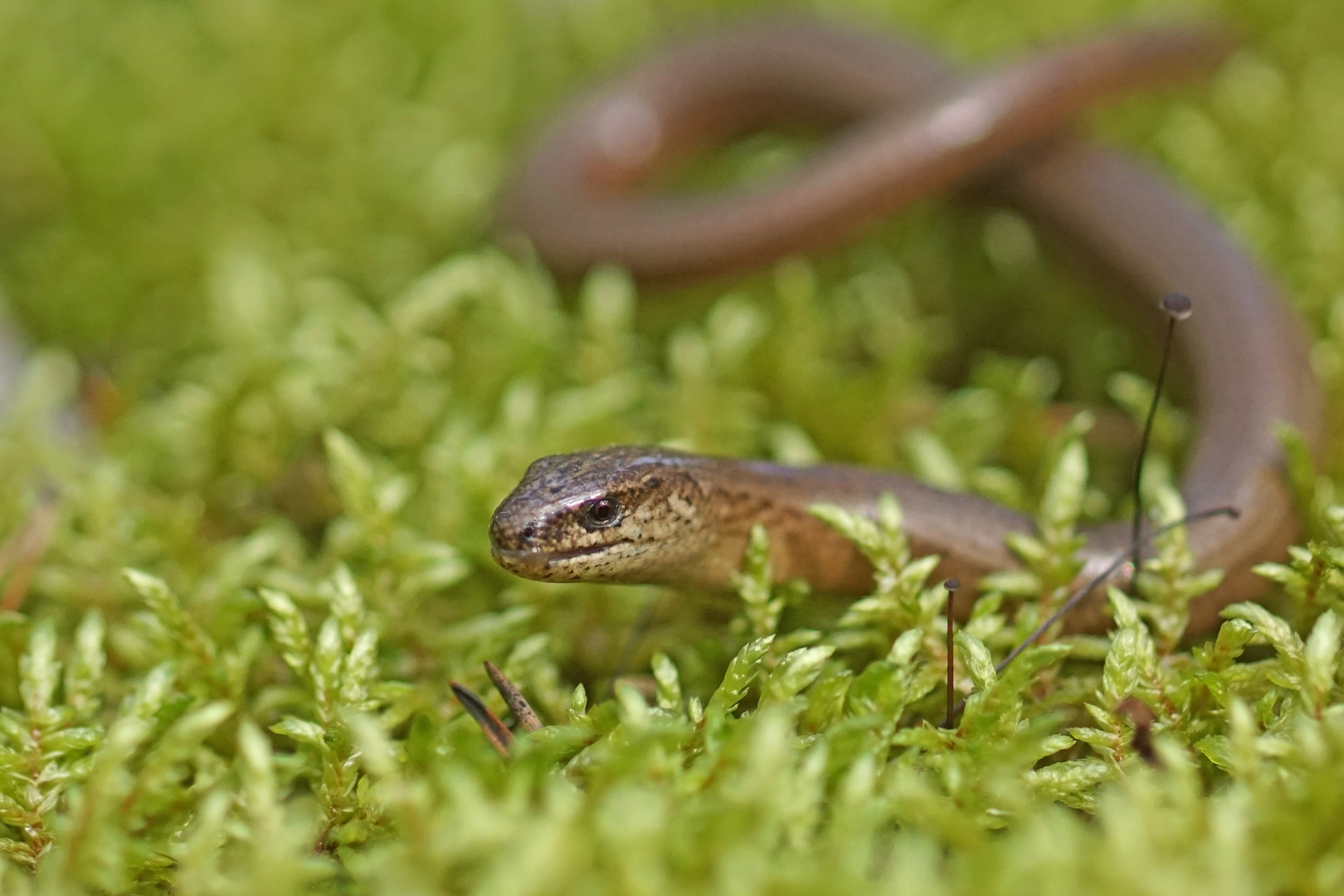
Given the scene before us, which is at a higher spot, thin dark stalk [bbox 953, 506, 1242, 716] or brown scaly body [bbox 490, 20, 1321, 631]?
brown scaly body [bbox 490, 20, 1321, 631]

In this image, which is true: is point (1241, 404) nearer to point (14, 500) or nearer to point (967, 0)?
point (967, 0)

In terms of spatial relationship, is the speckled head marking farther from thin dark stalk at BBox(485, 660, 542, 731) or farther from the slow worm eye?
thin dark stalk at BBox(485, 660, 542, 731)

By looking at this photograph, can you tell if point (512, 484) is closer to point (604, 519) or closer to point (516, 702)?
point (604, 519)

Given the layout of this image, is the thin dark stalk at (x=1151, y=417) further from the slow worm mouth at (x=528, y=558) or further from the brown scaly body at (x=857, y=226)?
the slow worm mouth at (x=528, y=558)

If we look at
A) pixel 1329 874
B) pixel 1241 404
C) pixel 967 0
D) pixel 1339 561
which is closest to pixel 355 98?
pixel 967 0

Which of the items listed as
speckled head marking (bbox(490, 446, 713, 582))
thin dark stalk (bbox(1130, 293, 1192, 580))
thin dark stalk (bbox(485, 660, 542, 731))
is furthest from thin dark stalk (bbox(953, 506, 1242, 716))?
thin dark stalk (bbox(485, 660, 542, 731))

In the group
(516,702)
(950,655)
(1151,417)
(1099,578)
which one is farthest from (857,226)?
(516,702)
